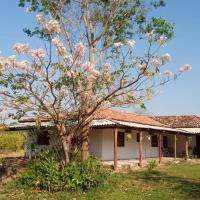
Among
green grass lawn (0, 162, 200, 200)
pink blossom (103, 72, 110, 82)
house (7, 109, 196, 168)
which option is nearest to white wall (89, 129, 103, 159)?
house (7, 109, 196, 168)

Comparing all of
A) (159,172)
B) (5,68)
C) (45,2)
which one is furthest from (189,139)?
(5,68)

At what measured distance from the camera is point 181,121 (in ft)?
118

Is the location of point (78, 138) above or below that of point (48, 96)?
below

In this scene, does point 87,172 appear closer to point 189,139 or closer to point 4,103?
point 4,103

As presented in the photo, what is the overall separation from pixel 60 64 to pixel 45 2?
454cm

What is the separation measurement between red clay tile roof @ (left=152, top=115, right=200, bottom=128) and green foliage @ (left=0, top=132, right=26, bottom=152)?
13.8m

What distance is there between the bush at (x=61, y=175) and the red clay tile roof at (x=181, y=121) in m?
21.6

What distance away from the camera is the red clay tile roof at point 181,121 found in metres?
34.6

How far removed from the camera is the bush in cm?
1332

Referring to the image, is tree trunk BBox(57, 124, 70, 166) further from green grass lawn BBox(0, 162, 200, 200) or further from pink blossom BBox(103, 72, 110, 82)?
pink blossom BBox(103, 72, 110, 82)

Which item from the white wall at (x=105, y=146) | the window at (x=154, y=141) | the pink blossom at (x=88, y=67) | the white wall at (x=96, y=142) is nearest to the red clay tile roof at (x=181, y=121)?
the window at (x=154, y=141)

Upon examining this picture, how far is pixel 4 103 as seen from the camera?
13.1 meters

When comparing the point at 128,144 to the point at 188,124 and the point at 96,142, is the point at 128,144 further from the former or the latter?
the point at 188,124

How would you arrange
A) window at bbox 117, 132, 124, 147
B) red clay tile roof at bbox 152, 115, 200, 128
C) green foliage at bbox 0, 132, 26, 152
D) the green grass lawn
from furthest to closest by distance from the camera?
1. green foliage at bbox 0, 132, 26, 152
2. red clay tile roof at bbox 152, 115, 200, 128
3. window at bbox 117, 132, 124, 147
4. the green grass lawn
